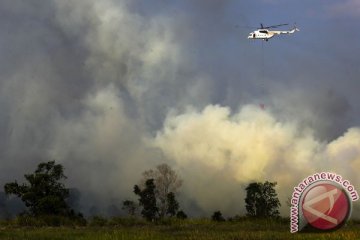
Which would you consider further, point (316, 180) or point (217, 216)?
point (217, 216)

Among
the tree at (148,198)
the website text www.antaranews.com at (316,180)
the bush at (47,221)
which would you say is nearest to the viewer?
the website text www.antaranews.com at (316,180)

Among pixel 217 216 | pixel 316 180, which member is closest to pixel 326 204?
pixel 316 180

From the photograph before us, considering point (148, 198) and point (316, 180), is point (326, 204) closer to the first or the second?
point (316, 180)

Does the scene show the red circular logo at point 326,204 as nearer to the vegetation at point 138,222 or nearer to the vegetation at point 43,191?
the vegetation at point 138,222

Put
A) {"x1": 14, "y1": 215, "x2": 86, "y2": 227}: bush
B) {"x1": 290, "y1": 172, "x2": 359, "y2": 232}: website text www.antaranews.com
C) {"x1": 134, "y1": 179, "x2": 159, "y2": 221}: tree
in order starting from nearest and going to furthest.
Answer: {"x1": 290, "y1": 172, "x2": 359, "y2": 232}: website text www.antaranews.com, {"x1": 14, "y1": 215, "x2": 86, "y2": 227}: bush, {"x1": 134, "y1": 179, "x2": 159, "y2": 221}: tree

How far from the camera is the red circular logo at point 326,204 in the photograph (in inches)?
1448

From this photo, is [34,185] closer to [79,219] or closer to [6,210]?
[6,210]

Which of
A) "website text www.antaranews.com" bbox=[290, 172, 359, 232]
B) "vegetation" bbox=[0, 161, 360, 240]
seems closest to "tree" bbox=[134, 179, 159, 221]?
"vegetation" bbox=[0, 161, 360, 240]

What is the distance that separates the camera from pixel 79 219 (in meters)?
56.7

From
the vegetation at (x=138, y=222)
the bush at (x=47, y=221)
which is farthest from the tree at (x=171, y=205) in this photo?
the bush at (x=47, y=221)

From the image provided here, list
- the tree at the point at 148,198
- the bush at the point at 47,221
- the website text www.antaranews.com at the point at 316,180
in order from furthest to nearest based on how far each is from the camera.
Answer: the tree at the point at 148,198 → the bush at the point at 47,221 → the website text www.antaranews.com at the point at 316,180

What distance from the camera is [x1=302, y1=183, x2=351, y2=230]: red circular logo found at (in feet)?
121

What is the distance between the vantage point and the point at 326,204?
122ft

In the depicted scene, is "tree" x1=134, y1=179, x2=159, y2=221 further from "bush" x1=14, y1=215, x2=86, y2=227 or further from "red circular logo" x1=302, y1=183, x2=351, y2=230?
"red circular logo" x1=302, y1=183, x2=351, y2=230
